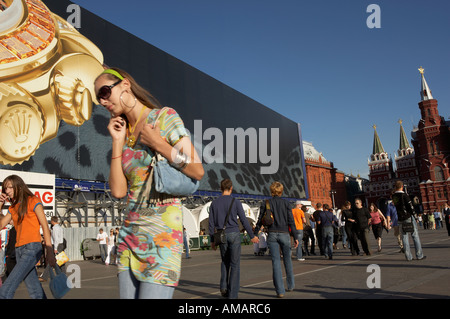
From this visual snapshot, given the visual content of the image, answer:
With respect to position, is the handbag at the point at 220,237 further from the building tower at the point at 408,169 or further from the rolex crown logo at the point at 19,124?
the building tower at the point at 408,169

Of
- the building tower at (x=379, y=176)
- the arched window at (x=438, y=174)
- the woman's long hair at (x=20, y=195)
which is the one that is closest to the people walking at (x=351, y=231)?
the woman's long hair at (x=20, y=195)

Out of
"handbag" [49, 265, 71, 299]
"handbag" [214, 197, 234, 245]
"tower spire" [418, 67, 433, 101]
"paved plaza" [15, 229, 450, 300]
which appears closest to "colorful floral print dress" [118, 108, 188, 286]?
"handbag" [49, 265, 71, 299]

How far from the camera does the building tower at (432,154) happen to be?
85312mm

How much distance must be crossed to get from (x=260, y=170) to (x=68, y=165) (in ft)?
92.0

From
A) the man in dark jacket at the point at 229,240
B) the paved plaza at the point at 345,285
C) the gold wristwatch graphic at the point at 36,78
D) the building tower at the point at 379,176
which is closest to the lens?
the paved plaza at the point at 345,285

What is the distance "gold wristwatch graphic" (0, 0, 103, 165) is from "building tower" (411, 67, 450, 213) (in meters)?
77.7

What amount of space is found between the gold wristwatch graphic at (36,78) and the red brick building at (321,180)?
71003 mm

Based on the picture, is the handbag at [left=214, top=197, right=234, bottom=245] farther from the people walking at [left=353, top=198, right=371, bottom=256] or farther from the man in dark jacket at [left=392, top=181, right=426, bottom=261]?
the people walking at [left=353, top=198, right=371, bottom=256]

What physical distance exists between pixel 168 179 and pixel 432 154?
95500mm

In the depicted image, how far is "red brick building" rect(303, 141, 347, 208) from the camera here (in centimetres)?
9219

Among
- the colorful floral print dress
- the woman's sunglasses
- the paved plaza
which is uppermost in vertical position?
the woman's sunglasses

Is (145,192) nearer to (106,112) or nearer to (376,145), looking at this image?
(106,112)
